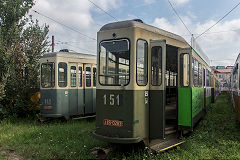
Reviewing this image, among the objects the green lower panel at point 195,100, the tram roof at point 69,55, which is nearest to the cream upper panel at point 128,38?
the green lower panel at point 195,100

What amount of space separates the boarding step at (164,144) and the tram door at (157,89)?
252 mm

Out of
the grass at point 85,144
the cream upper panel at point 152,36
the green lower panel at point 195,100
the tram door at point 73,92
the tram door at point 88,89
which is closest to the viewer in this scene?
the cream upper panel at point 152,36

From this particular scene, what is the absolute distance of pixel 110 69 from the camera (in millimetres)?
5211

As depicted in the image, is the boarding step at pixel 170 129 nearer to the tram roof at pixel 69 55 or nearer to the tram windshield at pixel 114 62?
the tram windshield at pixel 114 62

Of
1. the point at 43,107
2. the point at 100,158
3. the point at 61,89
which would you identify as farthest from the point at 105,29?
the point at 43,107

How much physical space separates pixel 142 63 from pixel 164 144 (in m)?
2.23

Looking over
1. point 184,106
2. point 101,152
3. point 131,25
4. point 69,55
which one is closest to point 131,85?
point 131,25

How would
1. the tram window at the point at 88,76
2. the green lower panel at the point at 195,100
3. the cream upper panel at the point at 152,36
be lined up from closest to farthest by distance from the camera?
the cream upper panel at the point at 152,36 → the green lower panel at the point at 195,100 → the tram window at the point at 88,76

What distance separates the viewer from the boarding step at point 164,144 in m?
5.11

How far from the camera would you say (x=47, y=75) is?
9.19 m

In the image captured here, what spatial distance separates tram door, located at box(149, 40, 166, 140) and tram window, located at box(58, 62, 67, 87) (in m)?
5.08

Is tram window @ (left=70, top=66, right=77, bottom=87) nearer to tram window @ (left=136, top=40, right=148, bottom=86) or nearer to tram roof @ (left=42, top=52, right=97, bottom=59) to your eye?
tram roof @ (left=42, top=52, right=97, bottom=59)

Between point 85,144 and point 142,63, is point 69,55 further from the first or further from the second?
point 142,63

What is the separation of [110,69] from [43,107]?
515 cm
